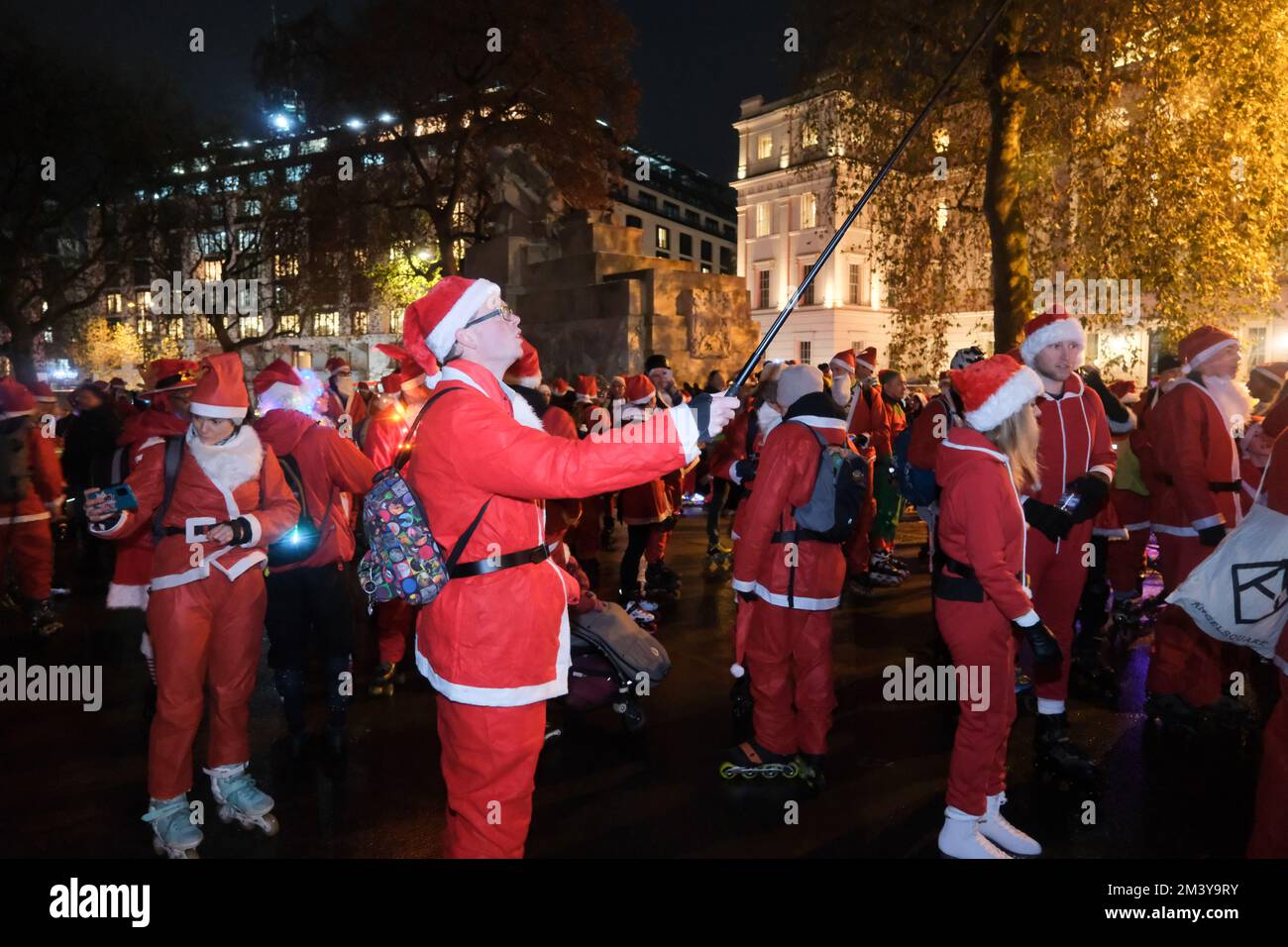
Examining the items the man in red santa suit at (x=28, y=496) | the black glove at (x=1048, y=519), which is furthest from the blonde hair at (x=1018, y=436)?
the man in red santa suit at (x=28, y=496)

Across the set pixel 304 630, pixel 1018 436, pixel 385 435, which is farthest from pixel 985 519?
pixel 385 435

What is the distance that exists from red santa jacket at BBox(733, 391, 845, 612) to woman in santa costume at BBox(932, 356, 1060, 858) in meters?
0.70

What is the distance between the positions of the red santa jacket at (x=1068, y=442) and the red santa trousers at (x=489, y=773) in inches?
126

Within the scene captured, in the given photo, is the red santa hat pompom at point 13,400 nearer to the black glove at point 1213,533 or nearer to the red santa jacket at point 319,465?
the red santa jacket at point 319,465

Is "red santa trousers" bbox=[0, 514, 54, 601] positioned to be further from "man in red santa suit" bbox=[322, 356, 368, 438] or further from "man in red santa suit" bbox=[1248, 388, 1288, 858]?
"man in red santa suit" bbox=[1248, 388, 1288, 858]

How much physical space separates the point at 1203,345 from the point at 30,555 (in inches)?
361

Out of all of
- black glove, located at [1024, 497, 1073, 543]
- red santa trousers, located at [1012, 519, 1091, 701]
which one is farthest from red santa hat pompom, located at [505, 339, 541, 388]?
red santa trousers, located at [1012, 519, 1091, 701]

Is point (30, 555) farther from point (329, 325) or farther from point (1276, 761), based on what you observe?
point (329, 325)

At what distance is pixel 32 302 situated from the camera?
28797 mm

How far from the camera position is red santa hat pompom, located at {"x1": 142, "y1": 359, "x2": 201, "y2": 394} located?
4.44 meters

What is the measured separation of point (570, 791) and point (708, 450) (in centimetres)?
777

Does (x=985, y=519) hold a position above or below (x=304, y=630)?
above

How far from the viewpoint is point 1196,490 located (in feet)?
15.9
